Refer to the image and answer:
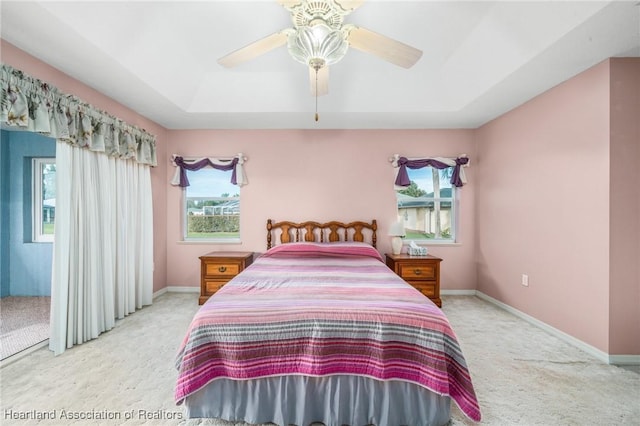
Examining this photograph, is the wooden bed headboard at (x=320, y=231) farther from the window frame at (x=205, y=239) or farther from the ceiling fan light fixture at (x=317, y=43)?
the ceiling fan light fixture at (x=317, y=43)

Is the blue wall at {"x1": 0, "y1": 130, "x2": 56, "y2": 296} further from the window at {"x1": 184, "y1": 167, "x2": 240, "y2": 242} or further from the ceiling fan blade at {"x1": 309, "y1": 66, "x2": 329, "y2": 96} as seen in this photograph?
the ceiling fan blade at {"x1": 309, "y1": 66, "x2": 329, "y2": 96}

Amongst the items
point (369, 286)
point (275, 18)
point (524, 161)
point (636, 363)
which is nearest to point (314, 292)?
point (369, 286)

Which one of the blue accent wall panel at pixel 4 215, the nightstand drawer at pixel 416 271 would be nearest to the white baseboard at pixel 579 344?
the nightstand drawer at pixel 416 271

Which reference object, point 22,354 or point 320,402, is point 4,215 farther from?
point 320,402

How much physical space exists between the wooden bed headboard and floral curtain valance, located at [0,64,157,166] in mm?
2001

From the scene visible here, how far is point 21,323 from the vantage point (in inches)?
112

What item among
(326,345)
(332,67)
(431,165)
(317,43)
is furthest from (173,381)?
(431,165)

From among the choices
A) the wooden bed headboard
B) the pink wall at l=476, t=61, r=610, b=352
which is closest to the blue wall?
the wooden bed headboard

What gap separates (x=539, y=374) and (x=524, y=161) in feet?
7.41

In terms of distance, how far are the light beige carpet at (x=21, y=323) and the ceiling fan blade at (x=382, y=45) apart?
3.62 meters

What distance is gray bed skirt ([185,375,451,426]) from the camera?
1578 mm

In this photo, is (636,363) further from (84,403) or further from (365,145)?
(84,403)

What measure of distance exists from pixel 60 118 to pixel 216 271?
2218 mm

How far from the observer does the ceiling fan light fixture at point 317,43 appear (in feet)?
4.98
